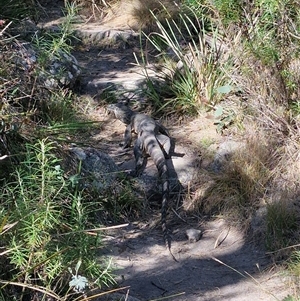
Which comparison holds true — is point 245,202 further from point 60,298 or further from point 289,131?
point 60,298

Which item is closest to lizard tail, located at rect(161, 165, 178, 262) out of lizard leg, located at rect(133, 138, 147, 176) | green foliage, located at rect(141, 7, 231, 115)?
lizard leg, located at rect(133, 138, 147, 176)

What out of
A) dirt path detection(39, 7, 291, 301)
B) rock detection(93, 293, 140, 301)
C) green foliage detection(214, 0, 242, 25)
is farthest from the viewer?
green foliage detection(214, 0, 242, 25)

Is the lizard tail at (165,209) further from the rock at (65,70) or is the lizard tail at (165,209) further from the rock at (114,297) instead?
the rock at (65,70)

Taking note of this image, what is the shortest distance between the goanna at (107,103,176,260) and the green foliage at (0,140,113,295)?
1958 mm

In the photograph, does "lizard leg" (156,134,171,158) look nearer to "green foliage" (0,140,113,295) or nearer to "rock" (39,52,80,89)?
"rock" (39,52,80,89)

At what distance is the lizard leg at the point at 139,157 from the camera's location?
24.5 ft

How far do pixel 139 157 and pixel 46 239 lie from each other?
3.03m

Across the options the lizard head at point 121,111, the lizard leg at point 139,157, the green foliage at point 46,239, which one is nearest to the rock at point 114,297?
the green foliage at point 46,239

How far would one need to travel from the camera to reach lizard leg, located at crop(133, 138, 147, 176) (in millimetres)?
7453

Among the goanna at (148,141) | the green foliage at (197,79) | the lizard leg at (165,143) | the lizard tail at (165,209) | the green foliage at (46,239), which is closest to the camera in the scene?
the green foliage at (46,239)

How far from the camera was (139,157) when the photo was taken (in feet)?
24.9

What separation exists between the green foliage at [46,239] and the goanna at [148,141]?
77.1 inches

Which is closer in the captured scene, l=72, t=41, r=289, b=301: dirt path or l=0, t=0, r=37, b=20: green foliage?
l=72, t=41, r=289, b=301: dirt path

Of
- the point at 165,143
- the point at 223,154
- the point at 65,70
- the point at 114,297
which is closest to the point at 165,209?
the point at 223,154
